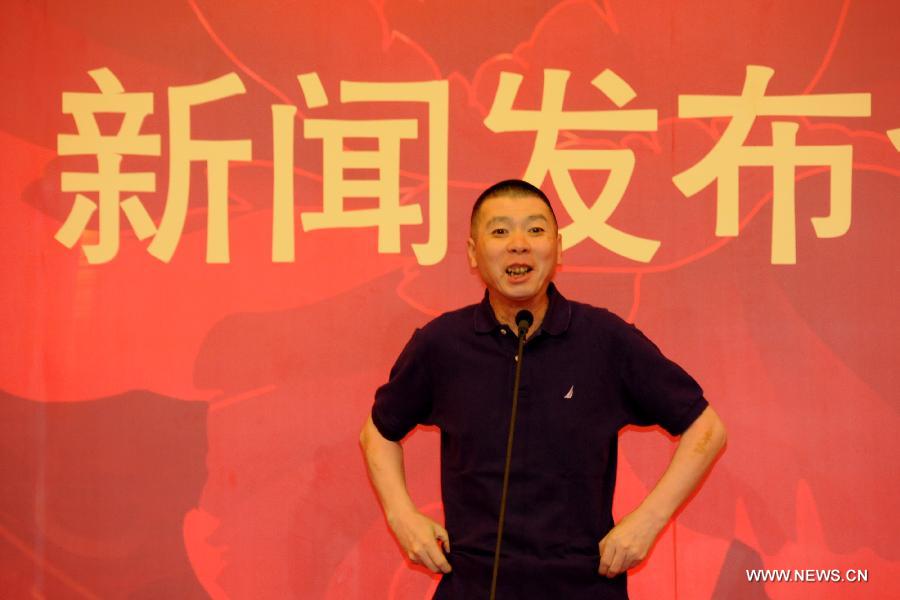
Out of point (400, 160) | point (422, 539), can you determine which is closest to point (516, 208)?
point (422, 539)

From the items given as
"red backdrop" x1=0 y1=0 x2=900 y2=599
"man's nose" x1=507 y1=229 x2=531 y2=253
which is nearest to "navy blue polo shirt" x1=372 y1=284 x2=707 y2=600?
"man's nose" x1=507 y1=229 x2=531 y2=253

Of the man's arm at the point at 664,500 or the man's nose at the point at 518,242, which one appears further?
the man's nose at the point at 518,242

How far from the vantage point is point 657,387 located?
183cm

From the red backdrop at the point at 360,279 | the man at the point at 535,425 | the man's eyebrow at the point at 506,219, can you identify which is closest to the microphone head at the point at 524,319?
the man at the point at 535,425

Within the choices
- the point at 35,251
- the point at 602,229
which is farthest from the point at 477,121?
the point at 35,251

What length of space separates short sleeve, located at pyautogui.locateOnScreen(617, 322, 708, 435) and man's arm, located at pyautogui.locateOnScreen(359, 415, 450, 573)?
448 millimetres

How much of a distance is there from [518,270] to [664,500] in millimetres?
503

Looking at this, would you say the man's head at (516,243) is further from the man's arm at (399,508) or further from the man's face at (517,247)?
the man's arm at (399,508)

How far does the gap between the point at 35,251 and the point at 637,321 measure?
174 cm

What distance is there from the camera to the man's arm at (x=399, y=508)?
179 centimetres

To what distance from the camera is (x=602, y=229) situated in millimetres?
2740

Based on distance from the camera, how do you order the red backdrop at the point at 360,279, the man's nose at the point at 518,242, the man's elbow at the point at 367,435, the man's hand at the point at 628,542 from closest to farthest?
the man's hand at the point at 628,542
the man's nose at the point at 518,242
the man's elbow at the point at 367,435
the red backdrop at the point at 360,279

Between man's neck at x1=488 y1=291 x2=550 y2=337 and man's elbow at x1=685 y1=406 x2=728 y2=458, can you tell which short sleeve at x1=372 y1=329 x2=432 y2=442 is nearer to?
man's neck at x1=488 y1=291 x2=550 y2=337

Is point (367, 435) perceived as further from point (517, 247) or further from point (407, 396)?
point (517, 247)
